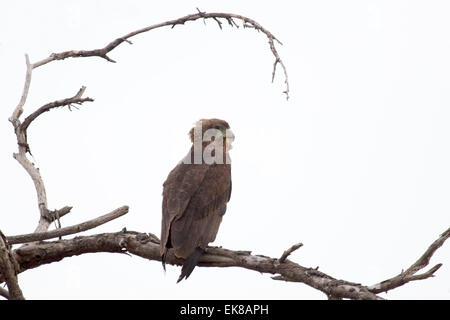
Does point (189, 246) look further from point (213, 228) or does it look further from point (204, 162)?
point (204, 162)

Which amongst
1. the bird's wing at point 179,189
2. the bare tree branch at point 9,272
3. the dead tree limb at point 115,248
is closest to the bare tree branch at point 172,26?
the dead tree limb at point 115,248

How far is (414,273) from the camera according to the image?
5.70m

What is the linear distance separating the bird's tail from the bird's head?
1.51m

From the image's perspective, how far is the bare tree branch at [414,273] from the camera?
5.64 metres

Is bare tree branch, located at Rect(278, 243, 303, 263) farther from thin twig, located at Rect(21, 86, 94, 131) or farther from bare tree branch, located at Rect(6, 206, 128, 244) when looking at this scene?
thin twig, located at Rect(21, 86, 94, 131)

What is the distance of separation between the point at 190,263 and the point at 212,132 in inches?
68.5

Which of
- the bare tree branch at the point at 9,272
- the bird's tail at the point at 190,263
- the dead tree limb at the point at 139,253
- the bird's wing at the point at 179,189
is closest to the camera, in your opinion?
the bare tree branch at the point at 9,272

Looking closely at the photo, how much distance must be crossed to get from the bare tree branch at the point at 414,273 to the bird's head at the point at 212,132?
9.47ft

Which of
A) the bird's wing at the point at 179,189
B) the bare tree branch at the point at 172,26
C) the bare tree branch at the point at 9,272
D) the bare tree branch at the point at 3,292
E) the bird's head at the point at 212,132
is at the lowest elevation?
the bare tree branch at the point at 3,292

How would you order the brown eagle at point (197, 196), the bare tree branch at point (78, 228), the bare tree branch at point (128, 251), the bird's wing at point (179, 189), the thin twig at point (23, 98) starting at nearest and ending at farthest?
the bare tree branch at point (128, 251) → the bare tree branch at point (78, 228) → the brown eagle at point (197, 196) → the bird's wing at point (179, 189) → the thin twig at point (23, 98)

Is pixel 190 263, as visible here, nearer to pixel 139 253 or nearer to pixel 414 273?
pixel 139 253

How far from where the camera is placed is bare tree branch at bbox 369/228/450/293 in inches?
222

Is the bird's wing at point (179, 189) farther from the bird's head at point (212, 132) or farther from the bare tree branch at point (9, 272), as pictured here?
the bare tree branch at point (9, 272)
